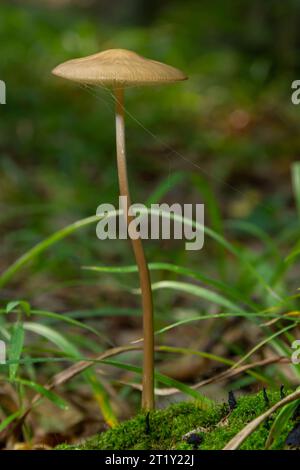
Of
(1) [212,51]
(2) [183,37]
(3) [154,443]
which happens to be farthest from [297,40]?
(3) [154,443]

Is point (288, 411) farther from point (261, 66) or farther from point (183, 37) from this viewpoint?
point (183, 37)

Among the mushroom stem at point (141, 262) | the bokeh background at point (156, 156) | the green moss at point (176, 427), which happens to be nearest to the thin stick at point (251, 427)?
the green moss at point (176, 427)

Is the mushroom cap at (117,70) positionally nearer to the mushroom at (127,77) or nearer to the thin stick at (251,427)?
the mushroom at (127,77)

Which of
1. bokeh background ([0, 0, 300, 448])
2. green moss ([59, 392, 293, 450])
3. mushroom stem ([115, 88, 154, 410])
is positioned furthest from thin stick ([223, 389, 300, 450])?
bokeh background ([0, 0, 300, 448])

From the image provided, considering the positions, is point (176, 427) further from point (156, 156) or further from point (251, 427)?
point (156, 156)

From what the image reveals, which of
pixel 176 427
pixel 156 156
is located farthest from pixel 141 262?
pixel 156 156

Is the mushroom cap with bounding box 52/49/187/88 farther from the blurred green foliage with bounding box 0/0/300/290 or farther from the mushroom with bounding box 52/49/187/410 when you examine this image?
the blurred green foliage with bounding box 0/0/300/290
